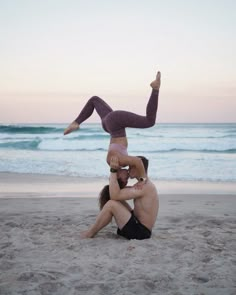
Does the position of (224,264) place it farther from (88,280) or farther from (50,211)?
(50,211)

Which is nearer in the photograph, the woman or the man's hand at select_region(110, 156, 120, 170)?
the woman

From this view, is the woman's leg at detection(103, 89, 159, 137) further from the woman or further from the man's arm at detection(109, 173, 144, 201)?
the man's arm at detection(109, 173, 144, 201)

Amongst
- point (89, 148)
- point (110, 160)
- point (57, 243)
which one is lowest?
point (89, 148)

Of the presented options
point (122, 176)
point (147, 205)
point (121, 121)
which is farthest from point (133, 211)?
point (121, 121)

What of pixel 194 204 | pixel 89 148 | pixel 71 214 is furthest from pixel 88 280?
pixel 89 148

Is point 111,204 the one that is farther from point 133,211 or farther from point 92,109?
point 92,109

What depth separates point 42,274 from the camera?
382 centimetres

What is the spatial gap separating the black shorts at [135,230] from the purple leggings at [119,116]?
1.08m

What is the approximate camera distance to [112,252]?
4.56 metres

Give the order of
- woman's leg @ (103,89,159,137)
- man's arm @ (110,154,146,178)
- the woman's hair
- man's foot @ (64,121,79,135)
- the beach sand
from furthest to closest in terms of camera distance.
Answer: the woman's hair < man's foot @ (64,121,79,135) < man's arm @ (110,154,146,178) < woman's leg @ (103,89,159,137) < the beach sand

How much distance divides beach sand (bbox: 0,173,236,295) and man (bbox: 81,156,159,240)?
6.9 inches

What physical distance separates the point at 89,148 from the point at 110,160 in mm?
20658

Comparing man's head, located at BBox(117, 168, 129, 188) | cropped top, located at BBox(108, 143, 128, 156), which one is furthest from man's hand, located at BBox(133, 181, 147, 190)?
cropped top, located at BBox(108, 143, 128, 156)

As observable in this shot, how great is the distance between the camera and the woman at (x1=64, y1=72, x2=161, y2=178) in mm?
4344
